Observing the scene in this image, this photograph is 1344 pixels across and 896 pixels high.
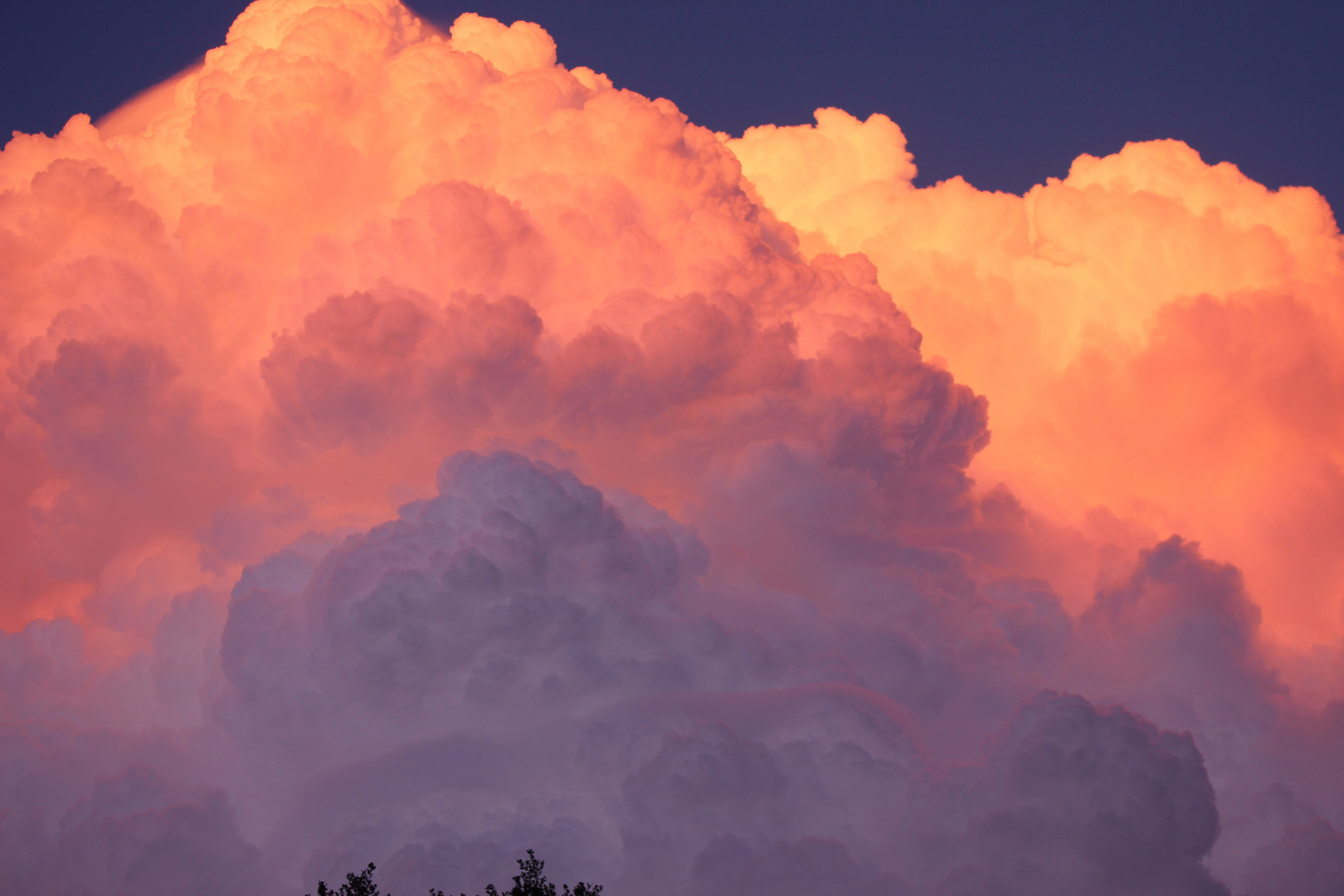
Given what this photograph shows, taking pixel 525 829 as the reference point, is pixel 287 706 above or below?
above

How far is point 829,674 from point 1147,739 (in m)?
17.9

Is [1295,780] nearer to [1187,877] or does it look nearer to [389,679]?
[1187,877]

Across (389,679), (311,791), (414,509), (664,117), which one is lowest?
(311,791)

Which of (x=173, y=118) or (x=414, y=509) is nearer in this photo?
(x=414, y=509)

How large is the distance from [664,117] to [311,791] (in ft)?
139

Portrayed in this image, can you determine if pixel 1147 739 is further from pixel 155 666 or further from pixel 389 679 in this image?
pixel 155 666

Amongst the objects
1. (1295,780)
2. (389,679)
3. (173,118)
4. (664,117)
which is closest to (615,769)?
A: (389,679)

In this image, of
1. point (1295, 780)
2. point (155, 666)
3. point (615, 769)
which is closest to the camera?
point (615, 769)

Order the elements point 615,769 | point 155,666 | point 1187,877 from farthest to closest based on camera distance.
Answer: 1. point 155,666
2. point 615,769
3. point 1187,877

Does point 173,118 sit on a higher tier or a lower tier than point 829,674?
higher

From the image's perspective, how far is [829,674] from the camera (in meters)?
76.8

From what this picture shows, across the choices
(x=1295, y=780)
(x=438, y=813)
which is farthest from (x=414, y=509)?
(x=1295, y=780)

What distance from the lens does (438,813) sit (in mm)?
67750

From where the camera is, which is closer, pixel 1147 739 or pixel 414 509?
pixel 1147 739
